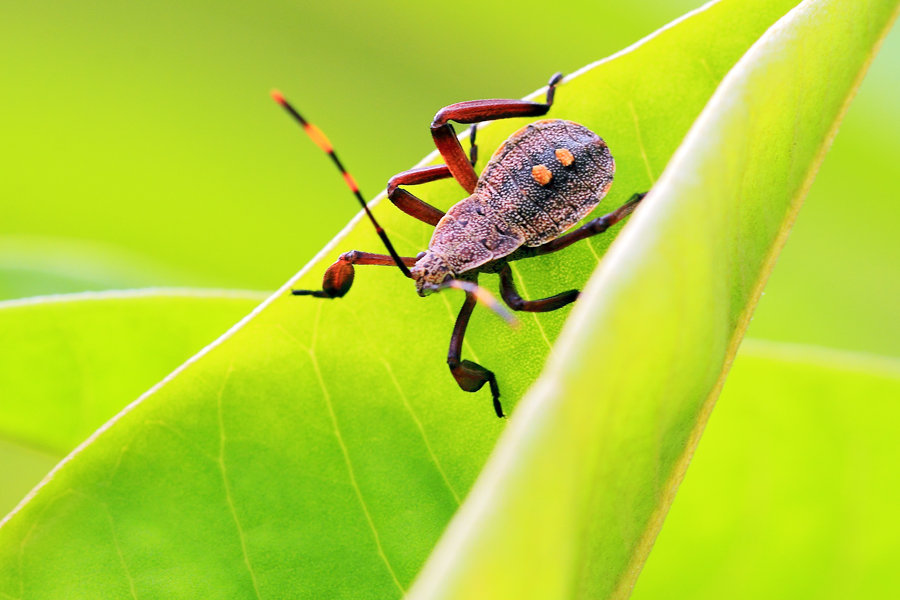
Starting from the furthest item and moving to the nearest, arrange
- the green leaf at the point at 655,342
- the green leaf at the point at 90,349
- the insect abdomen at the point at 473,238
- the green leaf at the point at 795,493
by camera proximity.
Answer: the insect abdomen at the point at 473,238
the green leaf at the point at 90,349
the green leaf at the point at 795,493
the green leaf at the point at 655,342

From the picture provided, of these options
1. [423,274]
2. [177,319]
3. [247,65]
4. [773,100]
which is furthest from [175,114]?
[773,100]

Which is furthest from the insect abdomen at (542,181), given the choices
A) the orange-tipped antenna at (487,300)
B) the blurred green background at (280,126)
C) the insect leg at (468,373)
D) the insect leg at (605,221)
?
the blurred green background at (280,126)

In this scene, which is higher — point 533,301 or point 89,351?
point 89,351

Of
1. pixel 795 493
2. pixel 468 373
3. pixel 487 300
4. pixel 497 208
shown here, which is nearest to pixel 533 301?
pixel 487 300

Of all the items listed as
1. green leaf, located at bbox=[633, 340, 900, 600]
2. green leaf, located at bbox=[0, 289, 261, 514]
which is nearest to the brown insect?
green leaf, located at bbox=[0, 289, 261, 514]

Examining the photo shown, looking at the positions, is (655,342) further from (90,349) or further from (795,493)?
(90,349)

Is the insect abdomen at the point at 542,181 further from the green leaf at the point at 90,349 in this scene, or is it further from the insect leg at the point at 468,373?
the green leaf at the point at 90,349

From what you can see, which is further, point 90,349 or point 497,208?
point 497,208
